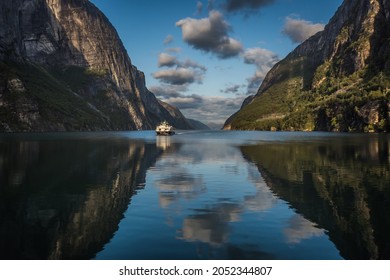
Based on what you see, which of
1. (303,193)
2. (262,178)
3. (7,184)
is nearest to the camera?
(303,193)

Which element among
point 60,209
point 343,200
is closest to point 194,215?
point 60,209

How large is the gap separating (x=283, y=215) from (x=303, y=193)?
10335 millimetres

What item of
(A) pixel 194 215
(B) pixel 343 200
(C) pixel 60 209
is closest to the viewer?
(A) pixel 194 215

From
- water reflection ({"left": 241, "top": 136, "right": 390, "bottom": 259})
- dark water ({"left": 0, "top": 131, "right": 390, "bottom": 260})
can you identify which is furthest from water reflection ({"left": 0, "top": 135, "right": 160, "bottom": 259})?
water reflection ({"left": 241, "top": 136, "right": 390, "bottom": 259})

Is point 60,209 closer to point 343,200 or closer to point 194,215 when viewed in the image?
point 194,215

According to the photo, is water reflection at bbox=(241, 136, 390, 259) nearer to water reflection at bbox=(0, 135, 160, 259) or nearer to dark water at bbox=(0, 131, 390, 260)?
dark water at bbox=(0, 131, 390, 260)

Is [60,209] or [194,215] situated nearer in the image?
[194,215]

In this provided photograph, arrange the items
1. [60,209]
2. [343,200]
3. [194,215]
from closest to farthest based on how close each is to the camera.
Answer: [194,215], [60,209], [343,200]

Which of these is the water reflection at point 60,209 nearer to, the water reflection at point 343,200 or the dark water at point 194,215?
the dark water at point 194,215

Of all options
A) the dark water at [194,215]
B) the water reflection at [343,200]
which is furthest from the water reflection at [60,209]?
the water reflection at [343,200]
